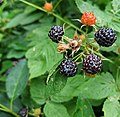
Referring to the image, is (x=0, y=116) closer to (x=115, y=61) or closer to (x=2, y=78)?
(x=2, y=78)

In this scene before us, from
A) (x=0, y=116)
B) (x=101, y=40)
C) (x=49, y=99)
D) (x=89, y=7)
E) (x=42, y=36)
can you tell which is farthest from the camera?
(x=42, y=36)

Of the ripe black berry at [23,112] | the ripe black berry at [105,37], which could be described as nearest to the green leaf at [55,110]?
the ripe black berry at [23,112]

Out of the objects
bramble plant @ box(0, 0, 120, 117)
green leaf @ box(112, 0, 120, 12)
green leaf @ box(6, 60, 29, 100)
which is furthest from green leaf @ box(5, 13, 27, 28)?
green leaf @ box(112, 0, 120, 12)

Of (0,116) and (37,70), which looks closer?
(37,70)

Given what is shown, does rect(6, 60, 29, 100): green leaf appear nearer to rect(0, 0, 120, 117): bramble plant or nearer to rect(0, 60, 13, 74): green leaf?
rect(0, 0, 120, 117): bramble plant

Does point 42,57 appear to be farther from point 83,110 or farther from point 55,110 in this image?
point 83,110

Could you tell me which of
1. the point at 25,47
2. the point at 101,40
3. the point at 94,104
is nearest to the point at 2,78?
the point at 25,47

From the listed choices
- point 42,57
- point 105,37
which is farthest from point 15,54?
point 105,37
